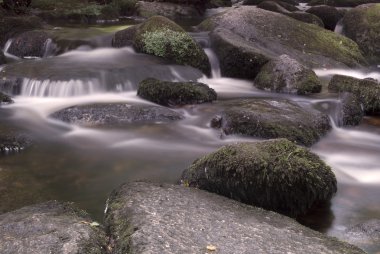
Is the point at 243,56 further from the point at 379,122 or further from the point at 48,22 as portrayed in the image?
the point at 48,22

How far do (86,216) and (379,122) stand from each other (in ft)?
21.3

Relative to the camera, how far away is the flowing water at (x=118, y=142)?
541 cm

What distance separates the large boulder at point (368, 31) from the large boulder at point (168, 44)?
21.4ft

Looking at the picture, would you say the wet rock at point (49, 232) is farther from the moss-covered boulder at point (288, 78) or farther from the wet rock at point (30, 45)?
the wet rock at point (30, 45)

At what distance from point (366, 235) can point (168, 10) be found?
1890 cm

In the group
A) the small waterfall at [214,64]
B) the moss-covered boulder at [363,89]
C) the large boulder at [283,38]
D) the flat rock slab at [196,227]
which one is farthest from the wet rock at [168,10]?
the flat rock slab at [196,227]

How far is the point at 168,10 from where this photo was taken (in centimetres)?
2186

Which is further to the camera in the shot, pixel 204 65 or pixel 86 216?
pixel 204 65

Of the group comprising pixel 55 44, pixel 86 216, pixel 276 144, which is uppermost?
pixel 55 44

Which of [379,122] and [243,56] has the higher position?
[243,56]

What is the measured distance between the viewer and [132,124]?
7859 mm

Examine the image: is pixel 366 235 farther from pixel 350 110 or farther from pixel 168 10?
pixel 168 10

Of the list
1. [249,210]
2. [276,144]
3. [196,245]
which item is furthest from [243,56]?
[196,245]

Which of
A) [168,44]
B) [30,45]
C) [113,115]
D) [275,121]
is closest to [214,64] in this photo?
[168,44]
